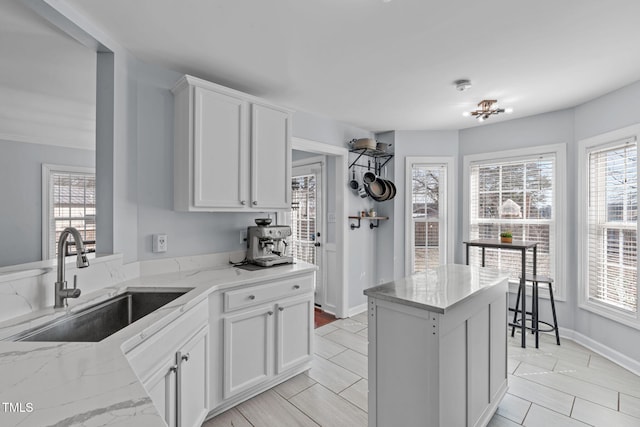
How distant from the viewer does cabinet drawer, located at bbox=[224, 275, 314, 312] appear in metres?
2.07

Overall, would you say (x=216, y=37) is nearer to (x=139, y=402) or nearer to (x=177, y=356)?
(x=177, y=356)

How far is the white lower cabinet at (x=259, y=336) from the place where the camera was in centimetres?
203

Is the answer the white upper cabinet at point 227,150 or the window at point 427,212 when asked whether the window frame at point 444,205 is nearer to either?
the window at point 427,212

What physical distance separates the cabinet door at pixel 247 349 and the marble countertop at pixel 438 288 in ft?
3.04

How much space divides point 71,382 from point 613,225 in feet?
13.2

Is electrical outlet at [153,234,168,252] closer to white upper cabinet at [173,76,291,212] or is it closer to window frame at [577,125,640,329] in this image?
white upper cabinet at [173,76,291,212]

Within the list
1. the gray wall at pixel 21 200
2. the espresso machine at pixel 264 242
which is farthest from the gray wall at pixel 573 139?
the gray wall at pixel 21 200

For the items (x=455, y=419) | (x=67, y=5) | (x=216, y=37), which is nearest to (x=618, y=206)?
(x=455, y=419)

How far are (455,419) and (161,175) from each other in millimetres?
2434

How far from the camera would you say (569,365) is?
2.75 m

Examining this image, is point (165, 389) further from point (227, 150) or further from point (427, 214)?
point (427, 214)

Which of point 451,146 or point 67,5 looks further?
Answer: point 451,146

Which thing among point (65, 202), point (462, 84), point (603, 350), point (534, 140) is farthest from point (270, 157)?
point (603, 350)

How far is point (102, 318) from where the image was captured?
64.3 inches
